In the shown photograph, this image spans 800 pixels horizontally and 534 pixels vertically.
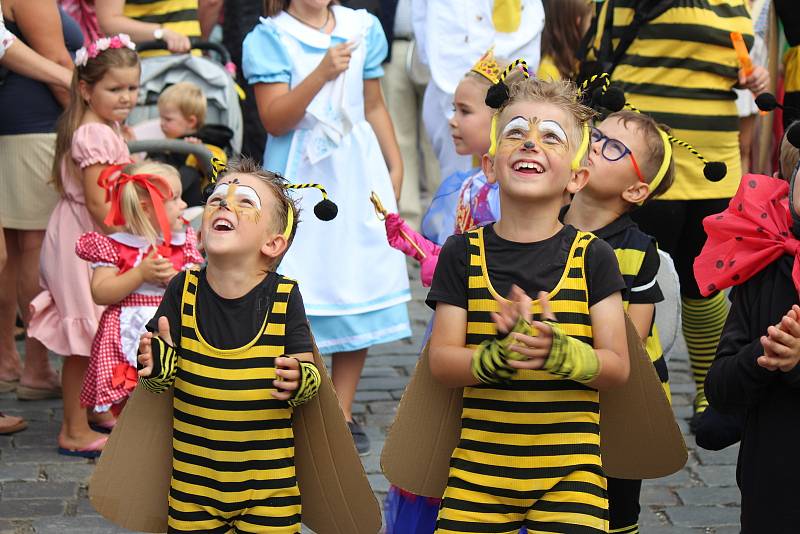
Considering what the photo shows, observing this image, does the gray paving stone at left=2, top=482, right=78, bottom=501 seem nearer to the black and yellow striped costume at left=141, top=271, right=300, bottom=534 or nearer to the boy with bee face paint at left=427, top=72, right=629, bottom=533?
the black and yellow striped costume at left=141, top=271, right=300, bottom=534

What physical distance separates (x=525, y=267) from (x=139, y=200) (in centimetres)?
217

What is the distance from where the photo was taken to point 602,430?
11.5 feet

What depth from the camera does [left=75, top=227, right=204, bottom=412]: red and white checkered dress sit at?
4922 mm

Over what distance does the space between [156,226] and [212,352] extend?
1.76m

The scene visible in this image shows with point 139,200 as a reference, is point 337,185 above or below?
below

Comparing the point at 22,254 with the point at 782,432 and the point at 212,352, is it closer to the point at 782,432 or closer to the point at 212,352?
the point at 212,352

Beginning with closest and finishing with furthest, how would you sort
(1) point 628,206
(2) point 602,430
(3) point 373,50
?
(2) point 602,430 → (1) point 628,206 → (3) point 373,50

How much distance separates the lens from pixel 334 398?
135 inches

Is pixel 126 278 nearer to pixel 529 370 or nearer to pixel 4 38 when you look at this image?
pixel 4 38

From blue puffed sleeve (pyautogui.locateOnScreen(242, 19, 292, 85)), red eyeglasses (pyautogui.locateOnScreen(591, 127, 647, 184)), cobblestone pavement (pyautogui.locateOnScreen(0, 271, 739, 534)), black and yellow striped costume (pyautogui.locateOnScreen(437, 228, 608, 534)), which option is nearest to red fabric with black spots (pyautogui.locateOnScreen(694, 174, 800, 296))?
black and yellow striped costume (pyautogui.locateOnScreen(437, 228, 608, 534))

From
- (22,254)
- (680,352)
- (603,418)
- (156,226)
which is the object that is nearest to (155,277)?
(156,226)

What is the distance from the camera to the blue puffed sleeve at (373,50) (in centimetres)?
569

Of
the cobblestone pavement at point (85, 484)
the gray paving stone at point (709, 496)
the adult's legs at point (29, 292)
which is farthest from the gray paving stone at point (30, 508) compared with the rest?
the gray paving stone at point (709, 496)

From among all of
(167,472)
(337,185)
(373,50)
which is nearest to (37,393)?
(337,185)
